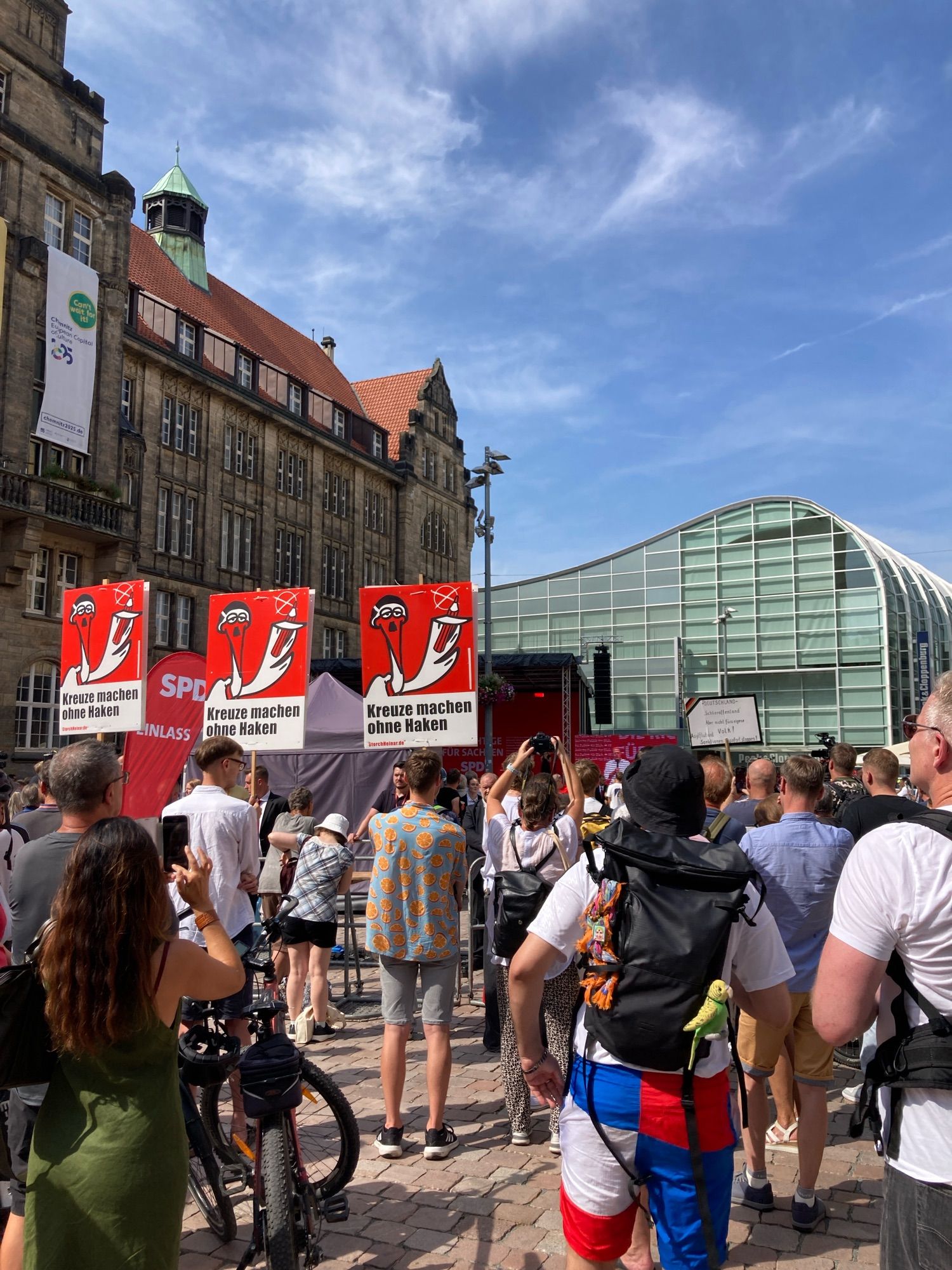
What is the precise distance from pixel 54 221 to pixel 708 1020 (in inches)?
1185

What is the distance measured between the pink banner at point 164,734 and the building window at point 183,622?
2751 centimetres

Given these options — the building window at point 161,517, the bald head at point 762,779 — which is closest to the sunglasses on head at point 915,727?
the bald head at point 762,779

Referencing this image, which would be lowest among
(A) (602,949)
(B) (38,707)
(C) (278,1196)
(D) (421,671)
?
(C) (278,1196)

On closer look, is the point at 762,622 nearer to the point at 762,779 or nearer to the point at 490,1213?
the point at 762,779

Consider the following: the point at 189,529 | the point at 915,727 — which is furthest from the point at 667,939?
the point at 189,529

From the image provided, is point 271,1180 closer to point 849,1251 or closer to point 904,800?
point 849,1251

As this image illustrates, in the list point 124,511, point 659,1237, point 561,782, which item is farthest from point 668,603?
point 659,1237

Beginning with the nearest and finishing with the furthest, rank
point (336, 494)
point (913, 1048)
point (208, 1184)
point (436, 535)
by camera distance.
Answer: point (913, 1048) < point (208, 1184) < point (336, 494) < point (436, 535)

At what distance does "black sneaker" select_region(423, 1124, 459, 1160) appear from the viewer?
4.88 meters

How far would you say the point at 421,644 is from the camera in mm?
9219

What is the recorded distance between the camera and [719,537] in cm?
4716

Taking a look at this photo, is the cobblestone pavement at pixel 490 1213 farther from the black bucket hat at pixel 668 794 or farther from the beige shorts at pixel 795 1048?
the black bucket hat at pixel 668 794

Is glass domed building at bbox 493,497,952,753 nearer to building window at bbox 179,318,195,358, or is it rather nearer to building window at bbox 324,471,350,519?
building window at bbox 324,471,350,519

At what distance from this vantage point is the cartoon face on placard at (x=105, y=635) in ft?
31.9
